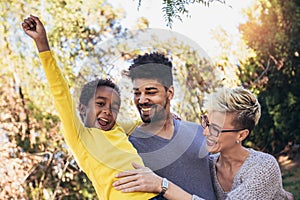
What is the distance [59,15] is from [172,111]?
3.28 meters

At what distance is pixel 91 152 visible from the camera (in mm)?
1873

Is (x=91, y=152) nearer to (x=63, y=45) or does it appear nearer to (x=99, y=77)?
(x=99, y=77)

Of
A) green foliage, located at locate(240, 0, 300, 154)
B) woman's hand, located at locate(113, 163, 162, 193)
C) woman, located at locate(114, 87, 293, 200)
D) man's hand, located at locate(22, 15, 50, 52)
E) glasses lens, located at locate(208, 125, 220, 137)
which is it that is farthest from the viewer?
green foliage, located at locate(240, 0, 300, 154)

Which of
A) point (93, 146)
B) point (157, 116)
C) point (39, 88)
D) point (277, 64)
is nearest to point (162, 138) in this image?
point (157, 116)

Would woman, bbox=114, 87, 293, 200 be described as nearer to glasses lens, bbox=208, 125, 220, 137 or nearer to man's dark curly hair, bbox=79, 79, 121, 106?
glasses lens, bbox=208, 125, 220, 137

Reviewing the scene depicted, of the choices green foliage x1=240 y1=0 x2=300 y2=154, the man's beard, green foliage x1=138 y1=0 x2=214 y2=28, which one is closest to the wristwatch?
the man's beard

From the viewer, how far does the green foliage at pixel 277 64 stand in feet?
21.5

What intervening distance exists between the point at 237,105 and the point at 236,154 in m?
0.21

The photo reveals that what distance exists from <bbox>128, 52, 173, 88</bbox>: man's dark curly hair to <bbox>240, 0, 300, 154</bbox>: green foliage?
4514 millimetres

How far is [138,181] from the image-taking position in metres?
1.83

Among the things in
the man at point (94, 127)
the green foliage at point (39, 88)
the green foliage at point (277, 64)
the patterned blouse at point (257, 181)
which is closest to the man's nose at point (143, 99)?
the man at point (94, 127)

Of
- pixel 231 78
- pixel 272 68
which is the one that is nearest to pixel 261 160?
pixel 231 78

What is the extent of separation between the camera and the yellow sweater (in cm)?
178

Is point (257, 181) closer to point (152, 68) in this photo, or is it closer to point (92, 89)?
point (152, 68)
